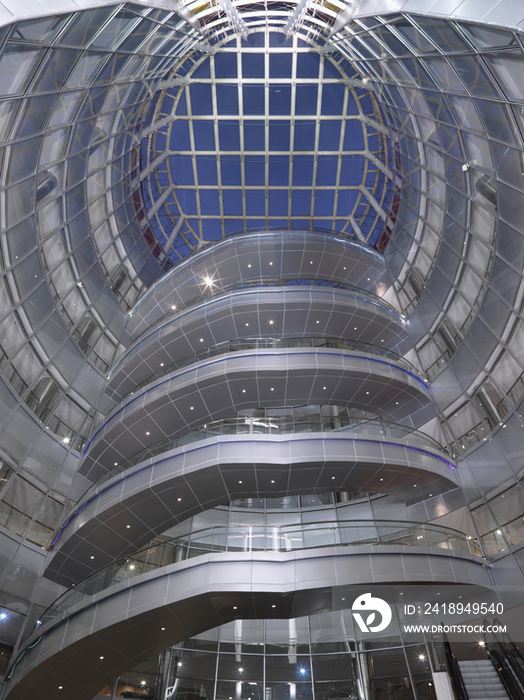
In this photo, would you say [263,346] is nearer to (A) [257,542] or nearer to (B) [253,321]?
(B) [253,321]

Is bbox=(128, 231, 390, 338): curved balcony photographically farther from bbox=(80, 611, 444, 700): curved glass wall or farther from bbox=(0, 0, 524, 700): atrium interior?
bbox=(80, 611, 444, 700): curved glass wall

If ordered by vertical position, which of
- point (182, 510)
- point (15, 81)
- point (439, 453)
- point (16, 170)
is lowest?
point (182, 510)

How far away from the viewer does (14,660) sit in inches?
523

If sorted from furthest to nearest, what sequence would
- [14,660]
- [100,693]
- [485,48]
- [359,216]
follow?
1. [359,216]
2. [100,693]
3. [14,660]
4. [485,48]

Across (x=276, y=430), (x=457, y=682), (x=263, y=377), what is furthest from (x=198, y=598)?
(x=263, y=377)

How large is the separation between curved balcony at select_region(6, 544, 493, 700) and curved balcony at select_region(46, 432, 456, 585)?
10.3 feet

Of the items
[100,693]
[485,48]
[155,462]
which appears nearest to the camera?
[485,48]

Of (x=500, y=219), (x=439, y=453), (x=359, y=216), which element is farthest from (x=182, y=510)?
→ (x=359, y=216)

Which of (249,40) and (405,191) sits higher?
(249,40)

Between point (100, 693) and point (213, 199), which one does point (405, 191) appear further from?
A: point (100, 693)

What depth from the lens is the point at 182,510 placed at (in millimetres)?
16453

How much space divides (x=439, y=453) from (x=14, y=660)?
15.1 meters

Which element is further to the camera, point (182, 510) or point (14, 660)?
point (182, 510)

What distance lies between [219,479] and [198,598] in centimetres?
424
